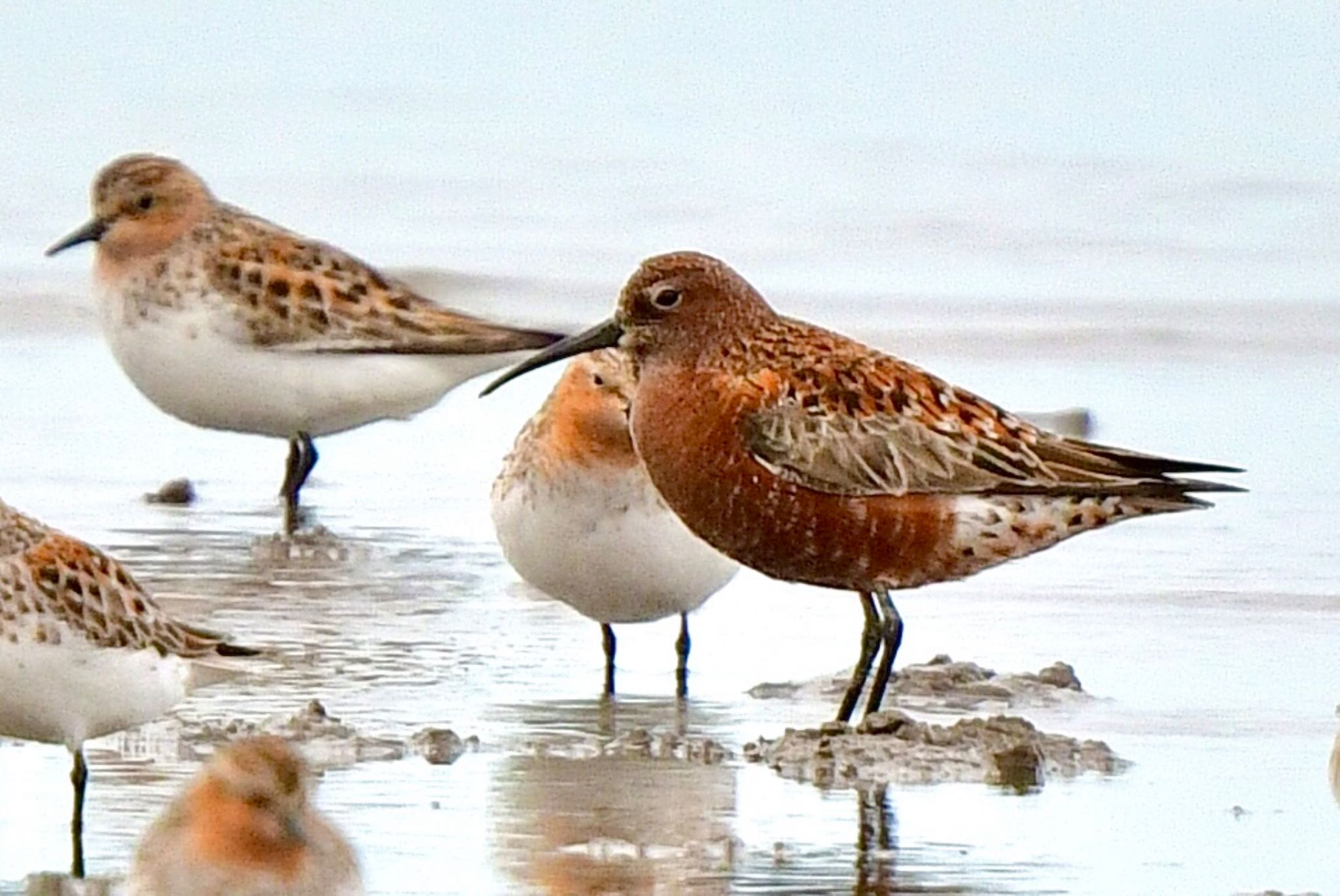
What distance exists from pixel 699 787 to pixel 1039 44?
20.4 meters

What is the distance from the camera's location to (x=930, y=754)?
812 centimetres

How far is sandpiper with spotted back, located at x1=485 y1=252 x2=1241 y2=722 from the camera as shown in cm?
844

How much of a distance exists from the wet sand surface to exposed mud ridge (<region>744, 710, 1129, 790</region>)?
0.07 metres

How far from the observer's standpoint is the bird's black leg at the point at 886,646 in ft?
28.1

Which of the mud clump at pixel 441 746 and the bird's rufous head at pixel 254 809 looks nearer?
the bird's rufous head at pixel 254 809

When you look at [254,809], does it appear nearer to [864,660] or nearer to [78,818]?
[78,818]

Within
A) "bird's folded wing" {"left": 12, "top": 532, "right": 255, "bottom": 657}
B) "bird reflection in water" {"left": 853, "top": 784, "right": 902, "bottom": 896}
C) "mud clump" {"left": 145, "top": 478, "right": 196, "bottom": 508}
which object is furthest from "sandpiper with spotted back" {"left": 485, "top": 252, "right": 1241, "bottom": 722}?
"mud clump" {"left": 145, "top": 478, "right": 196, "bottom": 508}

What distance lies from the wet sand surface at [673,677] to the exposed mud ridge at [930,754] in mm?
69

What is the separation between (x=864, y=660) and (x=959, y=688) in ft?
1.75

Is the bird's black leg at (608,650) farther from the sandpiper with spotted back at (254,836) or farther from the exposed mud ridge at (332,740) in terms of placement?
the sandpiper with spotted back at (254,836)

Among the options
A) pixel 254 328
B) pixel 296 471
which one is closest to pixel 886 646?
pixel 296 471

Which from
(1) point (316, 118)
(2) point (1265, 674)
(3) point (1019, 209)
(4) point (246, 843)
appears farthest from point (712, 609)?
(1) point (316, 118)

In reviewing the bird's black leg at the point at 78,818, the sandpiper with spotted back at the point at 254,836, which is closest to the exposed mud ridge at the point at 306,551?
the bird's black leg at the point at 78,818

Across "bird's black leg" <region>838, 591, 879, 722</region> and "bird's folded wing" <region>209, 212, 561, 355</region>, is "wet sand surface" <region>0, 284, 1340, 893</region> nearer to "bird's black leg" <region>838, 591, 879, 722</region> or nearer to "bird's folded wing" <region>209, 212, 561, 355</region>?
"bird's black leg" <region>838, 591, 879, 722</region>
